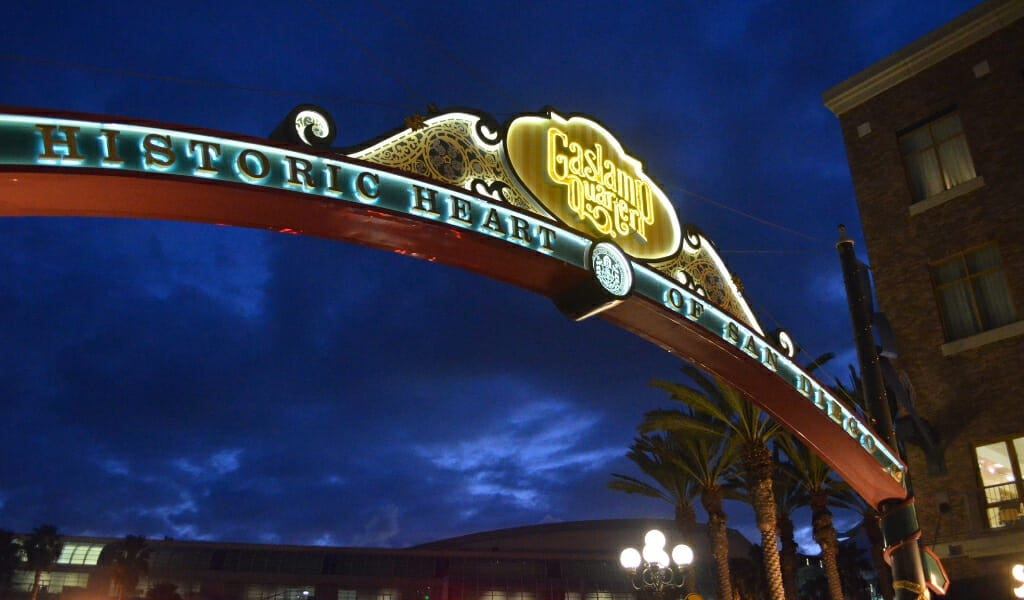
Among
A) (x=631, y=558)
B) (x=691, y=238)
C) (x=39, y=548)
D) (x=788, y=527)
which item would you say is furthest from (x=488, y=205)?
(x=39, y=548)

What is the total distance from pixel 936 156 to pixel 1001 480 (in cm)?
853

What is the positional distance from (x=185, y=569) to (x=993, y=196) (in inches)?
3149

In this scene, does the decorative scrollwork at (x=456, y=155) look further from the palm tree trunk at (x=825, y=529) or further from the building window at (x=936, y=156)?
the palm tree trunk at (x=825, y=529)

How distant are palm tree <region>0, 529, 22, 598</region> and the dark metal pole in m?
80.1

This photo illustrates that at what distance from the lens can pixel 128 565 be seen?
68.7 metres

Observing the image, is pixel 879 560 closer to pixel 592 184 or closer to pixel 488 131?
pixel 592 184

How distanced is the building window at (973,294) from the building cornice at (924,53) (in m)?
5.44

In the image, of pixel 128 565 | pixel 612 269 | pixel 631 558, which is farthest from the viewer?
pixel 128 565

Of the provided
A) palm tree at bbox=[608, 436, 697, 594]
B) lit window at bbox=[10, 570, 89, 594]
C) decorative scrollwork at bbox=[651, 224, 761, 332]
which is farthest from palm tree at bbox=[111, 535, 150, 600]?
decorative scrollwork at bbox=[651, 224, 761, 332]

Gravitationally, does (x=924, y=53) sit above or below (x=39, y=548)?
above

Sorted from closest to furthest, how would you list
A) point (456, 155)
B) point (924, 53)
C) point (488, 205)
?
1. point (488, 205)
2. point (456, 155)
3. point (924, 53)

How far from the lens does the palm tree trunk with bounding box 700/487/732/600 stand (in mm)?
33000

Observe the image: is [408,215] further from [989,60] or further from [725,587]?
[725,587]

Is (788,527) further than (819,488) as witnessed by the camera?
Yes
